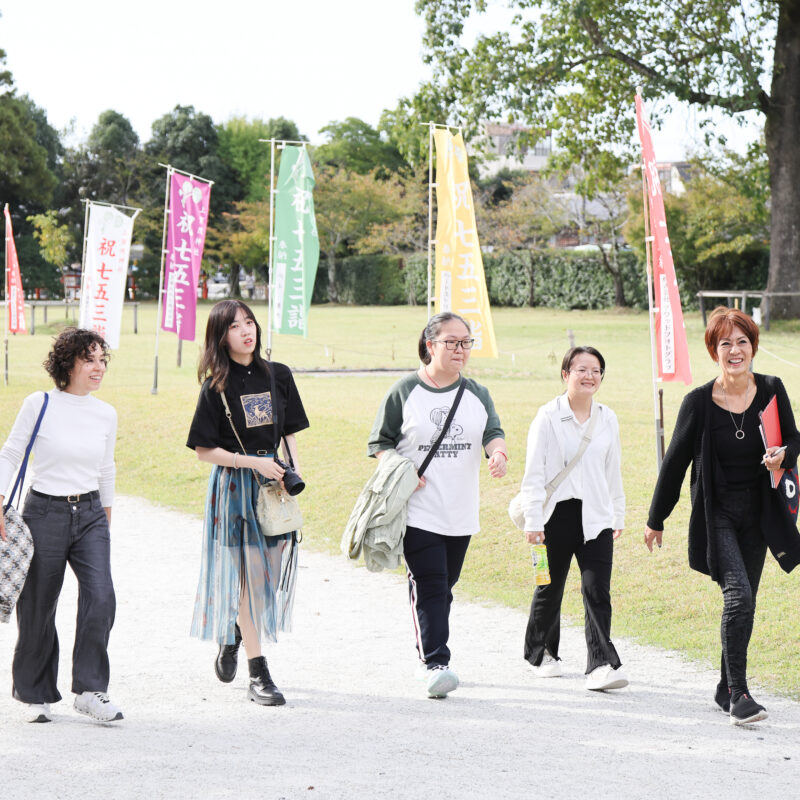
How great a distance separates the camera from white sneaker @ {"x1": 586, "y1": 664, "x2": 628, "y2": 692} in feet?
15.7

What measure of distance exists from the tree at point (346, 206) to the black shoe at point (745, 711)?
47750 millimetres

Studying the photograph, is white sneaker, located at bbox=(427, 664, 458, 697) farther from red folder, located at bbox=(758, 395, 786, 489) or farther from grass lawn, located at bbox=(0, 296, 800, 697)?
red folder, located at bbox=(758, 395, 786, 489)

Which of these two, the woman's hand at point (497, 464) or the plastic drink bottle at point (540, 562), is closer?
the woman's hand at point (497, 464)

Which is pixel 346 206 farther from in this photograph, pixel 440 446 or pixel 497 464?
pixel 497 464

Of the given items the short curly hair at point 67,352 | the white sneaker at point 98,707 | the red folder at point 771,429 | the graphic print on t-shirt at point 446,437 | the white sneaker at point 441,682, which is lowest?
the white sneaker at point 98,707

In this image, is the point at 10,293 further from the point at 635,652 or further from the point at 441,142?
the point at 635,652

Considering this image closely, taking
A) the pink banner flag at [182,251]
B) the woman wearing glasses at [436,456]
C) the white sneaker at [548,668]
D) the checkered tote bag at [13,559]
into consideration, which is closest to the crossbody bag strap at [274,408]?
the woman wearing glasses at [436,456]

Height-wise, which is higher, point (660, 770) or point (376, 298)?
point (376, 298)

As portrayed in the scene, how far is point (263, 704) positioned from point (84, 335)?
64.6 inches

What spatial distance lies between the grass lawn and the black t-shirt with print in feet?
6.20

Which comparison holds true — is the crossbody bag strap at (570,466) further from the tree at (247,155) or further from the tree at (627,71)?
the tree at (247,155)

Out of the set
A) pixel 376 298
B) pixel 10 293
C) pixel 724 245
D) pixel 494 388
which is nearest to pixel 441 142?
pixel 494 388

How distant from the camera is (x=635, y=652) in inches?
221

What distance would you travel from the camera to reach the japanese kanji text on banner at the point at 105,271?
1736 centimetres
